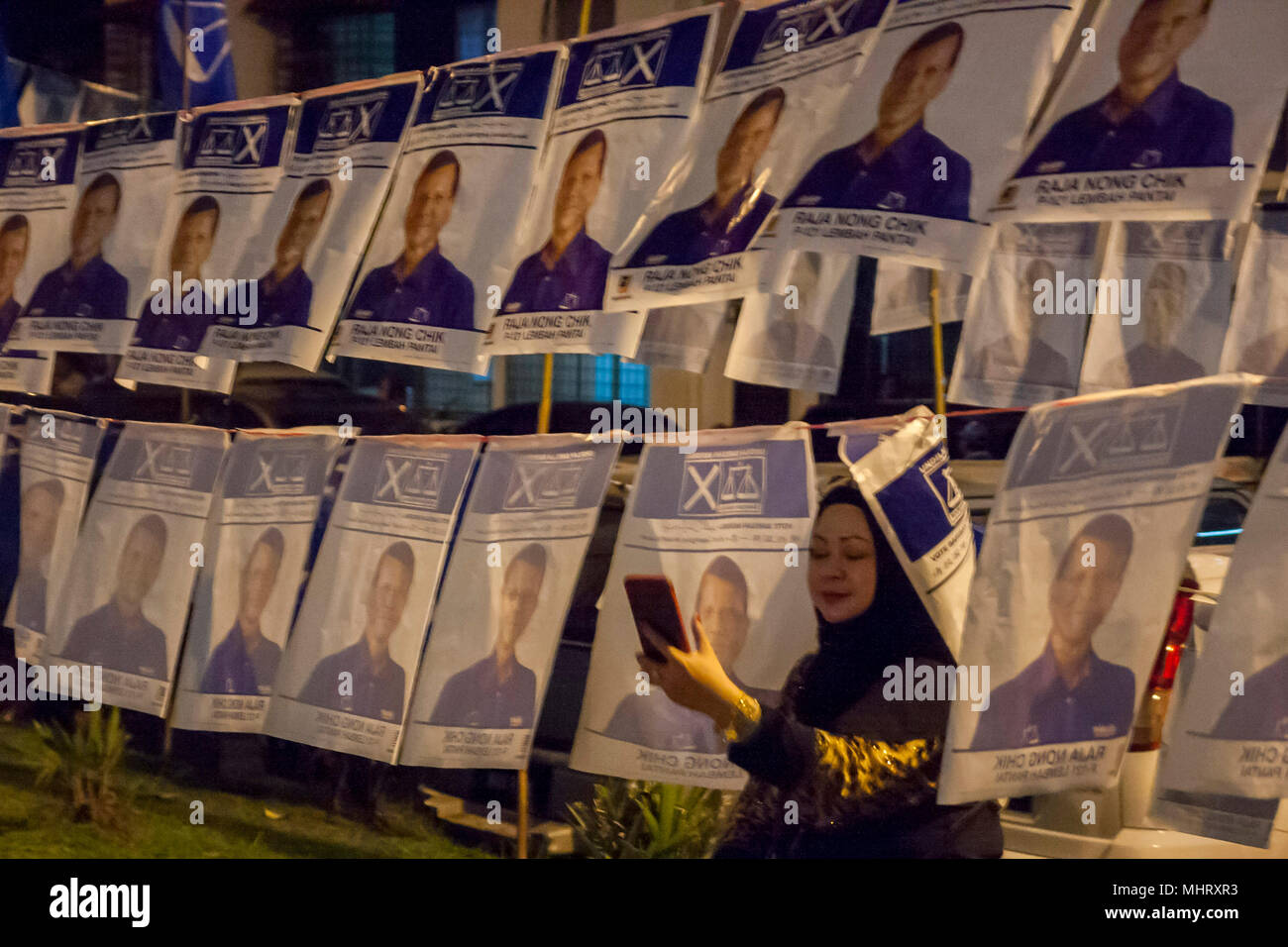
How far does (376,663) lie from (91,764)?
1.56 meters

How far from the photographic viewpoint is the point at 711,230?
231 centimetres

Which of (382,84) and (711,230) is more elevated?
(382,84)

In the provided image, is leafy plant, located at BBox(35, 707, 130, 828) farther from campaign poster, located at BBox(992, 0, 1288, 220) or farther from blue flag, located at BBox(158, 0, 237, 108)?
campaign poster, located at BBox(992, 0, 1288, 220)

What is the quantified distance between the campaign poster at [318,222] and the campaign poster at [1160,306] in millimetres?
1642

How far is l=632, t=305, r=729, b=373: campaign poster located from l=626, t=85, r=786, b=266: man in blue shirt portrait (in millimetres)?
410

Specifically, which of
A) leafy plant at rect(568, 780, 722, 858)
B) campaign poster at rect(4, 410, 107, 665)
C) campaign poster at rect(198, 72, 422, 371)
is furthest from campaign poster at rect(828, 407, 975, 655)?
campaign poster at rect(4, 410, 107, 665)

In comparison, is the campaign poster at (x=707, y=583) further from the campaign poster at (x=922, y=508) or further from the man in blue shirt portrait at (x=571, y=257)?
the man in blue shirt portrait at (x=571, y=257)

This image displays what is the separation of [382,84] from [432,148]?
0.27 meters

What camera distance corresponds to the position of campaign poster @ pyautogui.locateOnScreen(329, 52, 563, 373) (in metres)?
2.61

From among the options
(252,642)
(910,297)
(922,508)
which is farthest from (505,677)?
(910,297)

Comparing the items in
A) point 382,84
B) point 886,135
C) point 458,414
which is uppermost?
point 382,84

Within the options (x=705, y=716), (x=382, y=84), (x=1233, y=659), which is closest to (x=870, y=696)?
(x=705, y=716)

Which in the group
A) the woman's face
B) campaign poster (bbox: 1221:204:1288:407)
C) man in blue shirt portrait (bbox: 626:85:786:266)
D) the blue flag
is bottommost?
the woman's face

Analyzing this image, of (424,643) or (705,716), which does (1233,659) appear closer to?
(705,716)
